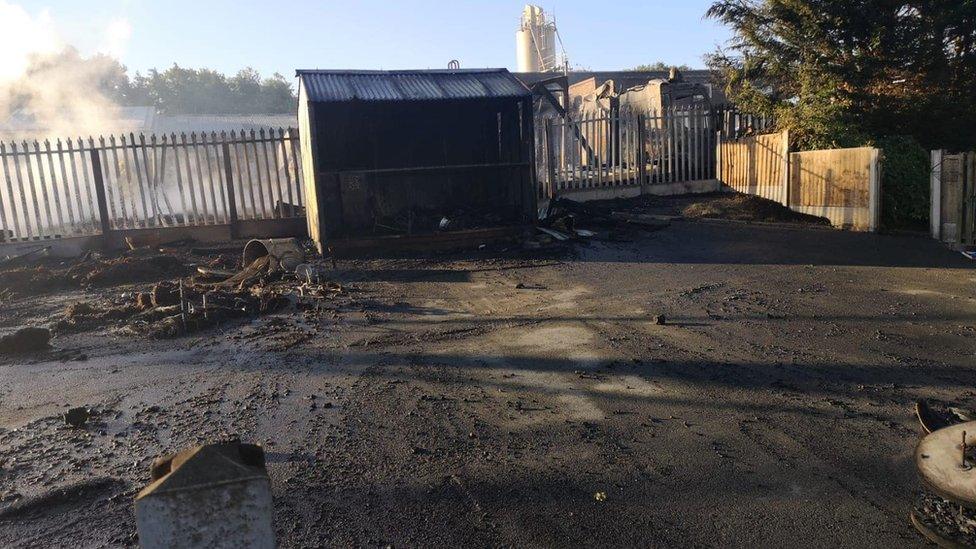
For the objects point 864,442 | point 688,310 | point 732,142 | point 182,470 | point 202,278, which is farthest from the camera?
point 732,142

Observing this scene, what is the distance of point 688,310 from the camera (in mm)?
8000

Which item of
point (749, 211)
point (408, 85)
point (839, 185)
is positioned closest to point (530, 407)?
point (408, 85)

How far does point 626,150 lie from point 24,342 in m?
14.0

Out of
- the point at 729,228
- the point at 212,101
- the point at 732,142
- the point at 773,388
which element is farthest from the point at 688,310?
the point at 212,101

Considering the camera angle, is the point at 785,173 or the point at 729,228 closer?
the point at 729,228

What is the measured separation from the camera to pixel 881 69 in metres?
14.2

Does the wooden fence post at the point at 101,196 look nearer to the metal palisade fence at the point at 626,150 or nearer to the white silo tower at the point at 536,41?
the metal palisade fence at the point at 626,150

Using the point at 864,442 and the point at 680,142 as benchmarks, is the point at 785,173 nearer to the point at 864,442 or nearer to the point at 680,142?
the point at 680,142

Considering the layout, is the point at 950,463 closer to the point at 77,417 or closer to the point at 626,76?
the point at 77,417

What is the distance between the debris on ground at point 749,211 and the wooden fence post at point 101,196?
1244cm

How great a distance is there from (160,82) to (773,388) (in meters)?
68.5

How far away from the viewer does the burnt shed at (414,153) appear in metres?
13.2

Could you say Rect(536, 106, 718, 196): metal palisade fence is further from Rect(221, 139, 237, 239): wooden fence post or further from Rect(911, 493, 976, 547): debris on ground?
Rect(911, 493, 976, 547): debris on ground

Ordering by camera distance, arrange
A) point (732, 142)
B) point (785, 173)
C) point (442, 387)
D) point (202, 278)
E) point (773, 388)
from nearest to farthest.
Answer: point (773, 388), point (442, 387), point (202, 278), point (785, 173), point (732, 142)
